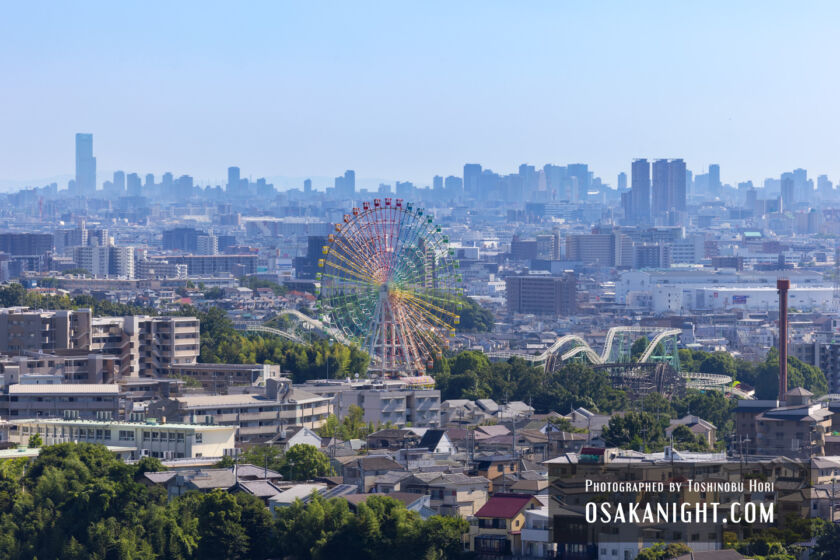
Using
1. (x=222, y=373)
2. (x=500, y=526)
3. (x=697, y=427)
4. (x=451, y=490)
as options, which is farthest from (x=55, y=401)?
(x=500, y=526)

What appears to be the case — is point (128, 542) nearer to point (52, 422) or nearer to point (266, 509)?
point (266, 509)

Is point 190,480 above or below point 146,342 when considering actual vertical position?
below

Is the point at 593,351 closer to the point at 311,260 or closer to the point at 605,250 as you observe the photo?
the point at 311,260

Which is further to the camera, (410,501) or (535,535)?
(410,501)

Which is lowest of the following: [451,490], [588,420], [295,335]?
[588,420]

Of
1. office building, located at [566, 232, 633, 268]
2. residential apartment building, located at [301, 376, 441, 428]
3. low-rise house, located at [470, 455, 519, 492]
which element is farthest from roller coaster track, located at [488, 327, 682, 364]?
office building, located at [566, 232, 633, 268]

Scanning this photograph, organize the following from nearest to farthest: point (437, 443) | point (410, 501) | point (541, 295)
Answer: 1. point (410, 501)
2. point (437, 443)
3. point (541, 295)

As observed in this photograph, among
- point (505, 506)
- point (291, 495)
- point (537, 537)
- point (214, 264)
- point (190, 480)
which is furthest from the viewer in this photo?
point (214, 264)

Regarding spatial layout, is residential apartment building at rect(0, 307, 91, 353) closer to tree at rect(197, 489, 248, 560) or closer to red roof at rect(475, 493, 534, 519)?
tree at rect(197, 489, 248, 560)
